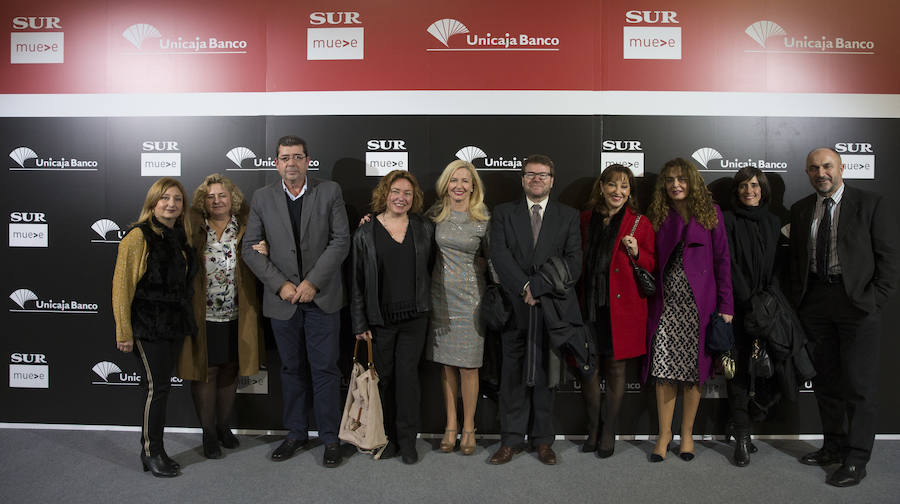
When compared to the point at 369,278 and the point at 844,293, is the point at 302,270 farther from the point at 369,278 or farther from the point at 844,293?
the point at 844,293

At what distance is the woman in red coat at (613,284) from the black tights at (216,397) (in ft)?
8.12

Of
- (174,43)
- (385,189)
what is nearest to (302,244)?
(385,189)

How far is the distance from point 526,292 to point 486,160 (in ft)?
3.86

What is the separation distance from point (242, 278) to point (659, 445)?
304 centimetres

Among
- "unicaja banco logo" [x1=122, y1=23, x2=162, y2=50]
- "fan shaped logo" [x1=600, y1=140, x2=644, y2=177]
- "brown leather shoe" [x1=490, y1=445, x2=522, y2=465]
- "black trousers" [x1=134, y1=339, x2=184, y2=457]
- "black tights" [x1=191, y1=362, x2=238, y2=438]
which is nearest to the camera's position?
"black trousers" [x1=134, y1=339, x2=184, y2=457]

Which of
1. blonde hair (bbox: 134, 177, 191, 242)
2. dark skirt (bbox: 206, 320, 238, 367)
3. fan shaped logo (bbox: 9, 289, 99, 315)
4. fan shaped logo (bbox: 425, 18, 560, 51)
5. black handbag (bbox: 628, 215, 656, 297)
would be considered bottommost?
dark skirt (bbox: 206, 320, 238, 367)

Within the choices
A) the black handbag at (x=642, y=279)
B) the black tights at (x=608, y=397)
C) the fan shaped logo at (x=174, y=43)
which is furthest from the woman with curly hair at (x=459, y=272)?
the fan shaped logo at (x=174, y=43)

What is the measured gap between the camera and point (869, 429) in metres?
3.29

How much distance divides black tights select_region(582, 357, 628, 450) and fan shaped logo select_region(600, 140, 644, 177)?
56.2 inches

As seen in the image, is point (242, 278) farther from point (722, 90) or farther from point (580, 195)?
point (722, 90)

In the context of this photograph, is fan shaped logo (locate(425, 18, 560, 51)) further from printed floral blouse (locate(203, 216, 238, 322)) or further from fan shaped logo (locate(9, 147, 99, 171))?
fan shaped logo (locate(9, 147, 99, 171))

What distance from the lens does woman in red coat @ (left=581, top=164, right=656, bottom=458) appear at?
3537 millimetres

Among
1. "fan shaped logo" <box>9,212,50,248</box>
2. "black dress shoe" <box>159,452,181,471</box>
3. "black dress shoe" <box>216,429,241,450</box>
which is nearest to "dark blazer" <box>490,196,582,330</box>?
"black dress shoe" <box>216,429,241,450</box>

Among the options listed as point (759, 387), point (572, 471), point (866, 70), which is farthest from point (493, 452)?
point (866, 70)
